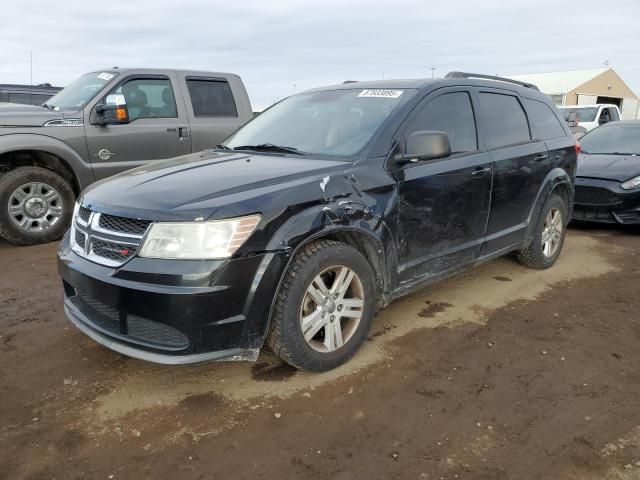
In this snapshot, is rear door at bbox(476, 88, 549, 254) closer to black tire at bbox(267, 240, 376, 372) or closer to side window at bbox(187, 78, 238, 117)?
black tire at bbox(267, 240, 376, 372)

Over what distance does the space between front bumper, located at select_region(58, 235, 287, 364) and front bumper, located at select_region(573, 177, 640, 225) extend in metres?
5.68

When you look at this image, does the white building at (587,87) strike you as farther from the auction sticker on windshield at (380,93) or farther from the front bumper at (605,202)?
the auction sticker on windshield at (380,93)

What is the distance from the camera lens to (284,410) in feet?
9.07

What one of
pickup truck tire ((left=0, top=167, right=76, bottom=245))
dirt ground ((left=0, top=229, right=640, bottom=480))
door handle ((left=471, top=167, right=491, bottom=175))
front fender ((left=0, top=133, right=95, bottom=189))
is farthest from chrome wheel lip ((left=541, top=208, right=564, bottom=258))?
pickup truck tire ((left=0, top=167, right=76, bottom=245))

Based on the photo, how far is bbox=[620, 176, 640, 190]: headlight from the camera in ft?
22.0

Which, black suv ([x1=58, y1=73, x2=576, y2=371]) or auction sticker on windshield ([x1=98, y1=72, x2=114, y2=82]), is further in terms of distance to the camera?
auction sticker on windshield ([x1=98, y1=72, x2=114, y2=82])

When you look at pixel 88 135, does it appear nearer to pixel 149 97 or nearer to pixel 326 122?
pixel 149 97

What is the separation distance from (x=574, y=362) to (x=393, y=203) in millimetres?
1512

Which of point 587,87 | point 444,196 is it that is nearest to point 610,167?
point 444,196

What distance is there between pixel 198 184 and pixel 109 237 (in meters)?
0.55

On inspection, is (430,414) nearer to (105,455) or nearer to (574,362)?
(574,362)

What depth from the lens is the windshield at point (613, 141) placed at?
7750 mm

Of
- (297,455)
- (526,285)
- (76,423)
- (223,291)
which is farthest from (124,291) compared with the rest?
(526,285)

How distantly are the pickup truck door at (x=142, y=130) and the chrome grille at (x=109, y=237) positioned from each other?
3308 mm
